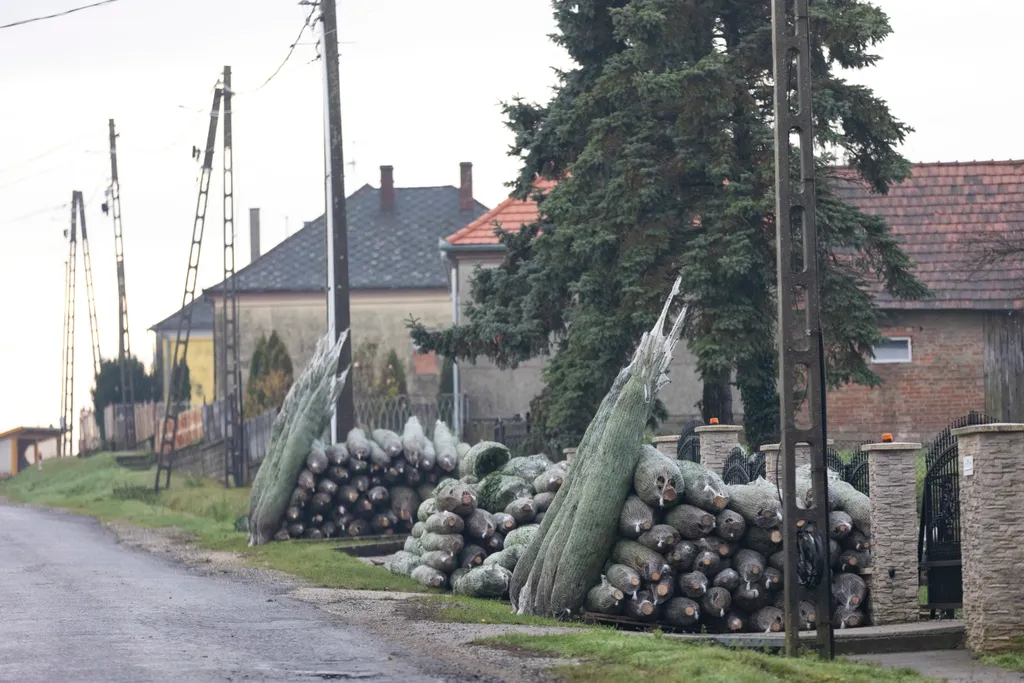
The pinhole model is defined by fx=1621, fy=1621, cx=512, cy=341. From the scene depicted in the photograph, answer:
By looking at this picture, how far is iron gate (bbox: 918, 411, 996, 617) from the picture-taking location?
1641cm

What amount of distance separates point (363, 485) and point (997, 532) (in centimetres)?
1528

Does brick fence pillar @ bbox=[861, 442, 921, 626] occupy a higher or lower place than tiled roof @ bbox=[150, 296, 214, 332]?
lower

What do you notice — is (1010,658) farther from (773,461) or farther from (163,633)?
(163,633)

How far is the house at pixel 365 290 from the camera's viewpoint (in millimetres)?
62344

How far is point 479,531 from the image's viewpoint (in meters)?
20.1

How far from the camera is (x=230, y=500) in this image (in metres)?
36.2

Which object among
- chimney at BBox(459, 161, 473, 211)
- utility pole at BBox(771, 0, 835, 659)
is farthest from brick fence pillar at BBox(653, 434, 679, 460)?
chimney at BBox(459, 161, 473, 211)

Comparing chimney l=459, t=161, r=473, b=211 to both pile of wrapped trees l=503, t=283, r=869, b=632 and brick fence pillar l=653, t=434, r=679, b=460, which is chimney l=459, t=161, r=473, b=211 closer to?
brick fence pillar l=653, t=434, r=679, b=460

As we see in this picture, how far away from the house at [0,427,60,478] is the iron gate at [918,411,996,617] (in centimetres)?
7049

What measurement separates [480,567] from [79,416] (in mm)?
58234

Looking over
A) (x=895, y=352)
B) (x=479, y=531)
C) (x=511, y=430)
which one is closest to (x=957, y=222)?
(x=895, y=352)

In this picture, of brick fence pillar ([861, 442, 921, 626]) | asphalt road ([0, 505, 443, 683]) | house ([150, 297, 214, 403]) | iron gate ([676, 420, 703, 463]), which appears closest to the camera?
asphalt road ([0, 505, 443, 683])

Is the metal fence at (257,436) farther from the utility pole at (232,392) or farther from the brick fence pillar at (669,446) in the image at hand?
the brick fence pillar at (669,446)

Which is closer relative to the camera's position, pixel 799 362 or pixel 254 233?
pixel 799 362
